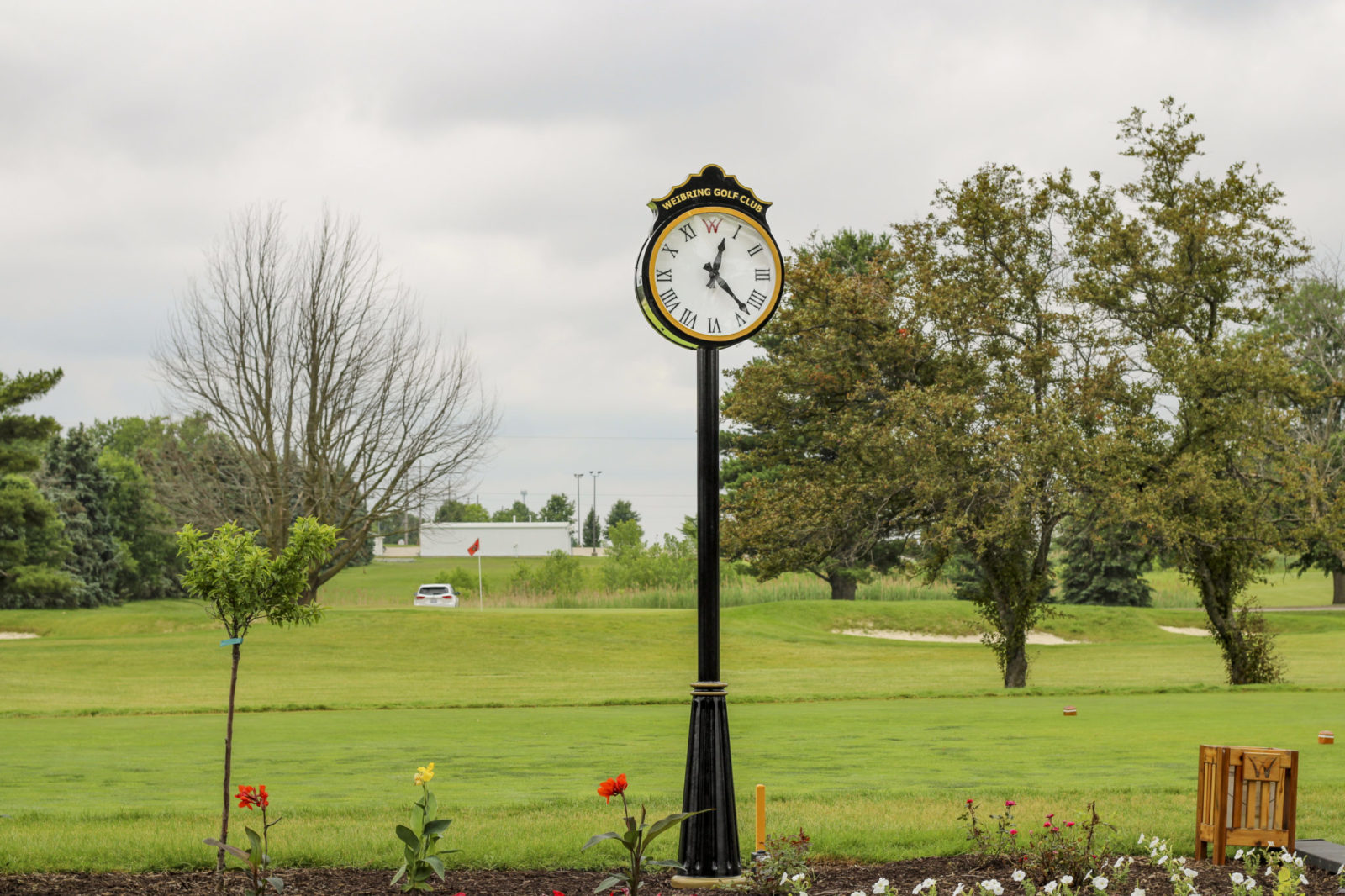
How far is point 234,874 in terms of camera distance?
700cm

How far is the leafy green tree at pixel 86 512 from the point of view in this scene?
59938 millimetres

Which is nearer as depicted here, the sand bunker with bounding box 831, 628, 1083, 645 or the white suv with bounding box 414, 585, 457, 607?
the sand bunker with bounding box 831, 628, 1083, 645

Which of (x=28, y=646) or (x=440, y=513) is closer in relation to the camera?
(x=28, y=646)

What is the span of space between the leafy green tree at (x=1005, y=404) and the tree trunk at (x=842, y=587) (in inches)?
933

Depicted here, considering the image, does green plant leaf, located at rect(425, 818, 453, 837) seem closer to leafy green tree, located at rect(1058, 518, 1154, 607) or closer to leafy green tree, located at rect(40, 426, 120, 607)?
leafy green tree, located at rect(1058, 518, 1154, 607)

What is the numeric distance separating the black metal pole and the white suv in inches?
1917

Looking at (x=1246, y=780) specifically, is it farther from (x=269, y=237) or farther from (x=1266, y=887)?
(x=269, y=237)

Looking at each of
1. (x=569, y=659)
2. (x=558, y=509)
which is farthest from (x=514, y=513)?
(x=569, y=659)

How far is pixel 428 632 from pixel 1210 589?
2181 cm

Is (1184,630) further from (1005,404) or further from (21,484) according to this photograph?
(21,484)

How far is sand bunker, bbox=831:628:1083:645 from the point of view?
42969 mm

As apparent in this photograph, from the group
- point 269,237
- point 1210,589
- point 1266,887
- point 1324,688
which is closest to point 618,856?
point 1266,887

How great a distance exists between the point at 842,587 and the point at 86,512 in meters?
38.7

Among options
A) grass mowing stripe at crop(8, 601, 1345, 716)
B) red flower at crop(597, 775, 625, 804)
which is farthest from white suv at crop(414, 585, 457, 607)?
red flower at crop(597, 775, 625, 804)
